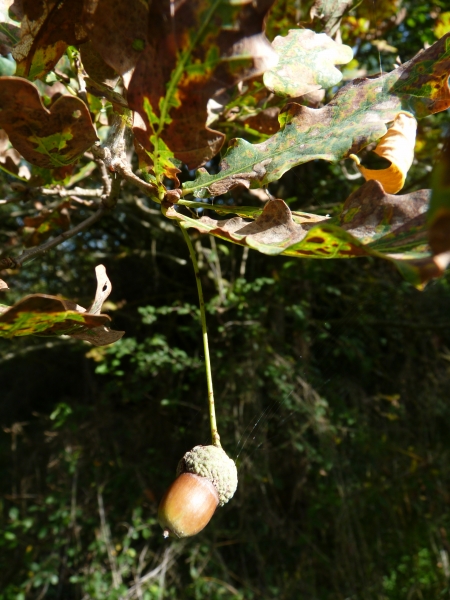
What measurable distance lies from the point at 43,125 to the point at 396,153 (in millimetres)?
402

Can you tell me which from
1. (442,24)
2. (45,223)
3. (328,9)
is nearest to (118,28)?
(328,9)

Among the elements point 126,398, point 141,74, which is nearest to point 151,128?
point 141,74

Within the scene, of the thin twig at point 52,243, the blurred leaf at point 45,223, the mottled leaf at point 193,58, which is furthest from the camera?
the blurred leaf at point 45,223

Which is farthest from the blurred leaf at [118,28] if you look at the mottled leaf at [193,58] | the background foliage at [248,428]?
the background foliage at [248,428]

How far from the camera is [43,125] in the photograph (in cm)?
A: 51

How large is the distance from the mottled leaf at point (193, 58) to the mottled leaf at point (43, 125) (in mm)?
87

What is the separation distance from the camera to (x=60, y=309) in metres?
0.45

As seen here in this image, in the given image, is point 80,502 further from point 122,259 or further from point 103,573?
point 122,259

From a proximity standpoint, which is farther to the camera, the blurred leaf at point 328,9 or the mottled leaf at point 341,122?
the blurred leaf at point 328,9

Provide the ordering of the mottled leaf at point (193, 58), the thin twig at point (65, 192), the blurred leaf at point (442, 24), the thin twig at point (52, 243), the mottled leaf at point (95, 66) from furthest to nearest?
the blurred leaf at point (442, 24), the thin twig at point (65, 192), the thin twig at point (52, 243), the mottled leaf at point (95, 66), the mottled leaf at point (193, 58)

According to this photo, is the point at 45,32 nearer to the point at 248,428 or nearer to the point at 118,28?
the point at 118,28

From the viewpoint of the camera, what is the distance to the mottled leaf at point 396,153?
0.62 m

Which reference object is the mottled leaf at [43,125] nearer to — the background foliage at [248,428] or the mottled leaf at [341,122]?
the mottled leaf at [341,122]

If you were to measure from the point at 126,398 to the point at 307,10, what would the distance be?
5.46 ft
